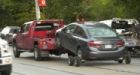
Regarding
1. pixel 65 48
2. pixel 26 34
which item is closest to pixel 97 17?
pixel 26 34

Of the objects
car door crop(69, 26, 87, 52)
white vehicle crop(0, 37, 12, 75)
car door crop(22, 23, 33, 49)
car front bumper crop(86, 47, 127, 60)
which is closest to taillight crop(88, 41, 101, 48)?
car front bumper crop(86, 47, 127, 60)

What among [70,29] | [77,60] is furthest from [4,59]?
[70,29]

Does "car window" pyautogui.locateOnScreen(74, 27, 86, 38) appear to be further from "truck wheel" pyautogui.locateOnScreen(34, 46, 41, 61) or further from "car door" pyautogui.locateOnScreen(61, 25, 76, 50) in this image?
"truck wheel" pyautogui.locateOnScreen(34, 46, 41, 61)

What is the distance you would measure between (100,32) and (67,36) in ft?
5.52

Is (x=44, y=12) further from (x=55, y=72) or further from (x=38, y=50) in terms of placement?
(x=55, y=72)

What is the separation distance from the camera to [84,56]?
67.7ft

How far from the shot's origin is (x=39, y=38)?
24.8 meters

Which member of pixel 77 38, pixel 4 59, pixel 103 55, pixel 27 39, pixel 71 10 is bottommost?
pixel 103 55

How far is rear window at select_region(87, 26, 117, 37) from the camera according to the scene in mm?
21242

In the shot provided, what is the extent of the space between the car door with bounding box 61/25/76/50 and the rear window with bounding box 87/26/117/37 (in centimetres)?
106

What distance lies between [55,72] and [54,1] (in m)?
25.8

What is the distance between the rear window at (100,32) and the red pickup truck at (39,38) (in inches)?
121

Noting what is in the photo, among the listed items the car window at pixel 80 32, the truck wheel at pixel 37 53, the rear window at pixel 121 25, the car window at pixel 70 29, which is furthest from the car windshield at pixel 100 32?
the rear window at pixel 121 25

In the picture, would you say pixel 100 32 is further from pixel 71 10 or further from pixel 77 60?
pixel 71 10
